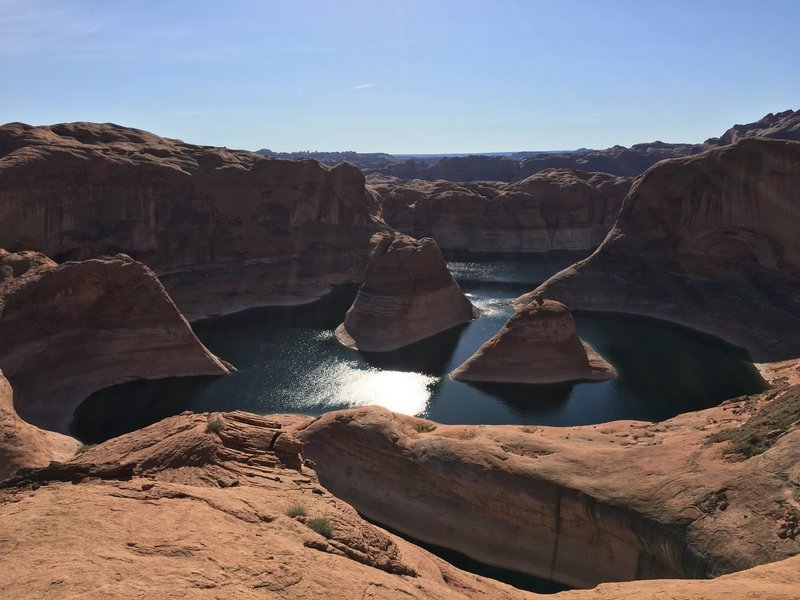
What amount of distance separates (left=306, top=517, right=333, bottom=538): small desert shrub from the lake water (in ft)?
76.0

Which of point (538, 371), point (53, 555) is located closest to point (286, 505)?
point (53, 555)

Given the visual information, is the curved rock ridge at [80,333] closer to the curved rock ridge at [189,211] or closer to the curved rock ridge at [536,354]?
the curved rock ridge at [189,211]

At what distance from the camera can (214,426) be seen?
566 inches

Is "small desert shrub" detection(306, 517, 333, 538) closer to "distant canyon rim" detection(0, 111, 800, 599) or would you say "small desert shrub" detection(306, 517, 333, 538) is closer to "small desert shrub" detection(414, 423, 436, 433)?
"distant canyon rim" detection(0, 111, 800, 599)

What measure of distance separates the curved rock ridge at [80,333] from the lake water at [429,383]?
49.1 inches

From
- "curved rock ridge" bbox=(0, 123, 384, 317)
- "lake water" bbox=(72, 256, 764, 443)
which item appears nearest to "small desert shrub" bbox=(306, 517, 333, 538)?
"lake water" bbox=(72, 256, 764, 443)

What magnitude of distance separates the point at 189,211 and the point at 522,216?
5294 cm

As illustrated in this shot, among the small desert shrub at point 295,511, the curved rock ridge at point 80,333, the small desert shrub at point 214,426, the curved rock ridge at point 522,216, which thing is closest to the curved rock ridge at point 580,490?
the small desert shrub at point 214,426

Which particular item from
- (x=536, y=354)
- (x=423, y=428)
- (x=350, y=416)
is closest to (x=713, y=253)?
(x=536, y=354)

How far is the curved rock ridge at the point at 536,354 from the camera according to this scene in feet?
124

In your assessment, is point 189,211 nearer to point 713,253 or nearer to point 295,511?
point 713,253

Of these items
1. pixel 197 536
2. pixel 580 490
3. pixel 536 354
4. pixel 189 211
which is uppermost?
pixel 189 211

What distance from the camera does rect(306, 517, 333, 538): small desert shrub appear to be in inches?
406

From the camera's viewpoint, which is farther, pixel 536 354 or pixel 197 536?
pixel 536 354
